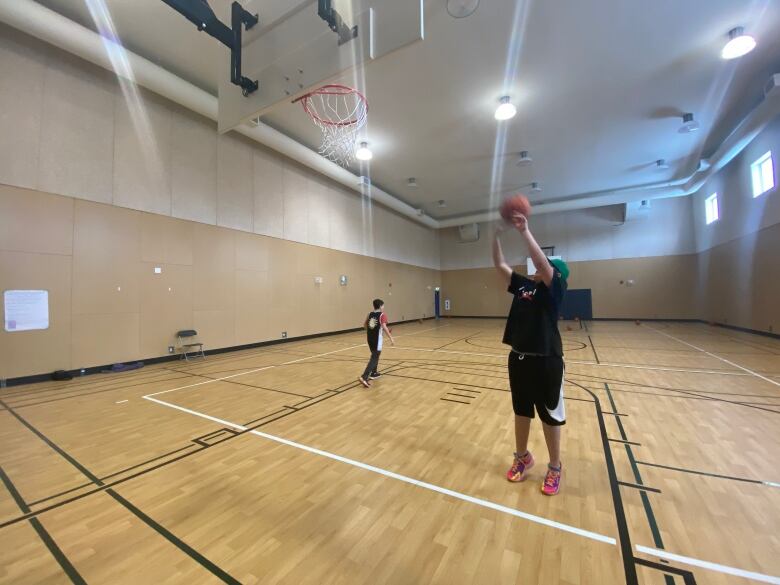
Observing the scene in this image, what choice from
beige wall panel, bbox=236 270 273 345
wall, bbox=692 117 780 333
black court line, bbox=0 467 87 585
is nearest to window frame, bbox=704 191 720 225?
wall, bbox=692 117 780 333

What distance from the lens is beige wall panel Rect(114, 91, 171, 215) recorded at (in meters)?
6.52

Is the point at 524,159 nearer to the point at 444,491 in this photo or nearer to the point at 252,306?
the point at 252,306

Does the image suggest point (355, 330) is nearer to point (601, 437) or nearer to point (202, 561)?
point (601, 437)

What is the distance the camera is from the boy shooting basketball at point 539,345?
2141 millimetres

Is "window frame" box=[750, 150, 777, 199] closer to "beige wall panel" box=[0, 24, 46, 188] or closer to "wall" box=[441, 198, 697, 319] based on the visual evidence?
"wall" box=[441, 198, 697, 319]

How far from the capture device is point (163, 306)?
23.5ft

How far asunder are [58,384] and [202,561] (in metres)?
5.88

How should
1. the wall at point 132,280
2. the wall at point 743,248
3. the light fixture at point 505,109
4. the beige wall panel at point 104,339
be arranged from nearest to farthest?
the wall at point 132,280 → the beige wall panel at point 104,339 → the light fixture at point 505,109 → the wall at point 743,248

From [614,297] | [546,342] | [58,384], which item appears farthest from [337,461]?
[614,297]

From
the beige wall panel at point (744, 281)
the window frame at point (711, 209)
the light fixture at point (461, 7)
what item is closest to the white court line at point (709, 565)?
the light fixture at point (461, 7)

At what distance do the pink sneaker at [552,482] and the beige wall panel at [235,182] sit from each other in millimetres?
8652

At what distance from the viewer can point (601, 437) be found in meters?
3.18

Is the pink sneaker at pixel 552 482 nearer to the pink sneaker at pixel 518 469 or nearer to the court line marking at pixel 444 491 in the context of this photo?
→ the pink sneaker at pixel 518 469

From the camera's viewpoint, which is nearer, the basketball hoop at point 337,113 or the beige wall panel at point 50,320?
the beige wall panel at point 50,320
